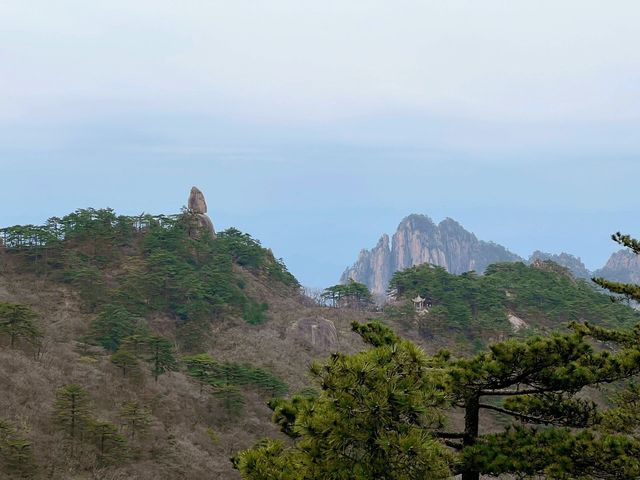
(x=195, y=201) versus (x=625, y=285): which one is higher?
(x=195, y=201)

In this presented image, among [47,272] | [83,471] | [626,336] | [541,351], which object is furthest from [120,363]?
[541,351]

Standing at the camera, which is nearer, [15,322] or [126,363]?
[15,322]

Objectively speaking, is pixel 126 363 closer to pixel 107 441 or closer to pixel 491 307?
pixel 107 441

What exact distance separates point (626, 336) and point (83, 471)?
66.0 ft

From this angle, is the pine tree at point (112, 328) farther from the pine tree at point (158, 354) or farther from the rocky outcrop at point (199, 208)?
the rocky outcrop at point (199, 208)

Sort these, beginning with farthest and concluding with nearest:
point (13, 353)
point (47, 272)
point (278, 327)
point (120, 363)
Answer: point (278, 327) → point (47, 272) → point (120, 363) → point (13, 353)

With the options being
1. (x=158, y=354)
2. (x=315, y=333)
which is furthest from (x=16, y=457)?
(x=315, y=333)

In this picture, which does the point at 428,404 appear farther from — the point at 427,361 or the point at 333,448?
the point at 333,448

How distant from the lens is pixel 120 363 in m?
32.0

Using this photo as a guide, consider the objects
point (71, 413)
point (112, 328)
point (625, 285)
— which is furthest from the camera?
point (112, 328)

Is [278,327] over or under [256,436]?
over

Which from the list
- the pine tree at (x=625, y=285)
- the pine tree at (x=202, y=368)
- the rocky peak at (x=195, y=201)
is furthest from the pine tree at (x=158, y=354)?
the rocky peak at (x=195, y=201)

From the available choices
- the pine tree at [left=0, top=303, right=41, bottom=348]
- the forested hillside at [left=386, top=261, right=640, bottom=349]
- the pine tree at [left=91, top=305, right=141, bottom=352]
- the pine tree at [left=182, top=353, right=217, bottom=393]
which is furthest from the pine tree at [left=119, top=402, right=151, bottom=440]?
the forested hillside at [left=386, top=261, right=640, bottom=349]

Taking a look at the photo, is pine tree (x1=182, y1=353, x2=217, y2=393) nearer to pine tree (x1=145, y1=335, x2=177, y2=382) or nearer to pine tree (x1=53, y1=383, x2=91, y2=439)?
pine tree (x1=145, y1=335, x2=177, y2=382)
